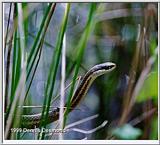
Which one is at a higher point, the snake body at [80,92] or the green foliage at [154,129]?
the snake body at [80,92]

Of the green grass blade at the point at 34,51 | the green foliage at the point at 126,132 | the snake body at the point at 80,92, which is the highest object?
the green grass blade at the point at 34,51

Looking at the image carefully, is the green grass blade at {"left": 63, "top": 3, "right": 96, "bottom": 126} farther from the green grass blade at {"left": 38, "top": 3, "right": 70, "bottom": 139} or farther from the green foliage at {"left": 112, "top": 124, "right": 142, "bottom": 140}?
the green foliage at {"left": 112, "top": 124, "right": 142, "bottom": 140}

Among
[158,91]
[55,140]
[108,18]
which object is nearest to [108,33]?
[108,18]

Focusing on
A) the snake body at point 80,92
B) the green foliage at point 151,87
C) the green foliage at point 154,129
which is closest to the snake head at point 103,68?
the snake body at point 80,92

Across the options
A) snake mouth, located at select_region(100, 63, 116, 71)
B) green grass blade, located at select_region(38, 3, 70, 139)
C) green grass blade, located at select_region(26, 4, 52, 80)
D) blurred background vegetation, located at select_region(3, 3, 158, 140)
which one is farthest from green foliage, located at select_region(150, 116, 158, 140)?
green grass blade, located at select_region(26, 4, 52, 80)

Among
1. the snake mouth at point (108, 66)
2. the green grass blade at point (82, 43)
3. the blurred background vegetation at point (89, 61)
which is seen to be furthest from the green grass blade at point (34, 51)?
the snake mouth at point (108, 66)

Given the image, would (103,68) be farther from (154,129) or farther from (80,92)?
(154,129)

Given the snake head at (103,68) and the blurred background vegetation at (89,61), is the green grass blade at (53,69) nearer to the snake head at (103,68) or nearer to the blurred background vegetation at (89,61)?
the blurred background vegetation at (89,61)
